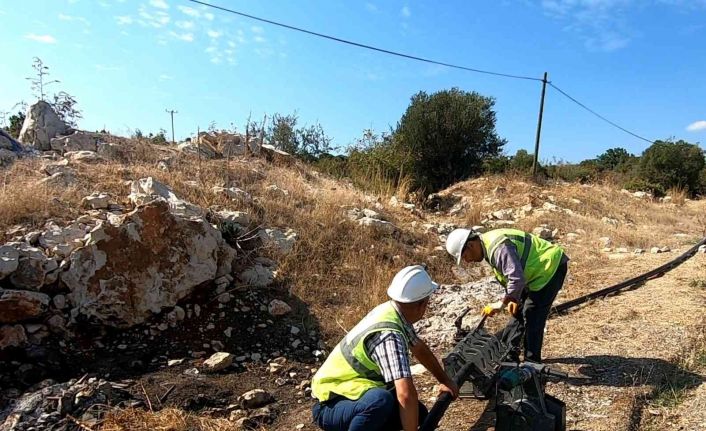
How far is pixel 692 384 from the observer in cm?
372

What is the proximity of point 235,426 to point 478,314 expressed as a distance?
296cm

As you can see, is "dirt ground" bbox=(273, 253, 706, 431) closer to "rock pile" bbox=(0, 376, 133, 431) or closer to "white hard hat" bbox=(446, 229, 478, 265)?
"white hard hat" bbox=(446, 229, 478, 265)

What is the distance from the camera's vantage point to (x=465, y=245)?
3.62 metres

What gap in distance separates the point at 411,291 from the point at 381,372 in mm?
413

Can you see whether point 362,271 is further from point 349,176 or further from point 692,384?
point 349,176

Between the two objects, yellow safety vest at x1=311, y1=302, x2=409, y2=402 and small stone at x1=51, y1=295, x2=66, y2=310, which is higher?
yellow safety vest at x1=311, y1=302, x2=409, y2=402

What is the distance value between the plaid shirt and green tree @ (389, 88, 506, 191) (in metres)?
16.9

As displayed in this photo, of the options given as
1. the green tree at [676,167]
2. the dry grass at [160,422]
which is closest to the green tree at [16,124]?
the dry grass at [160,422]

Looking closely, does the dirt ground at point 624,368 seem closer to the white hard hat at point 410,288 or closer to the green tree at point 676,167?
the white hard hat at point 410,288

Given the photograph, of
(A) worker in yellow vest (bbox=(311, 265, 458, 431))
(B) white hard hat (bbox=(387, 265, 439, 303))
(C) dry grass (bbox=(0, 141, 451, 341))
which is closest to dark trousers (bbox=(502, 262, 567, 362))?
(A) worker in yellow vest (bbox=(311, 265, 458, 431))

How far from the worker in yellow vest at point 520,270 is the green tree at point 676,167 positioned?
18685 millimetres

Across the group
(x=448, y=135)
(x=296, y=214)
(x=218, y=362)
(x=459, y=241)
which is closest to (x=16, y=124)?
(x=296, y=214)

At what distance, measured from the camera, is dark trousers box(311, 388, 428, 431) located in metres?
2.43

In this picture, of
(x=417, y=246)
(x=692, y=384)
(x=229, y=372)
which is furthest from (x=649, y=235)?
(x=229, y=372)
